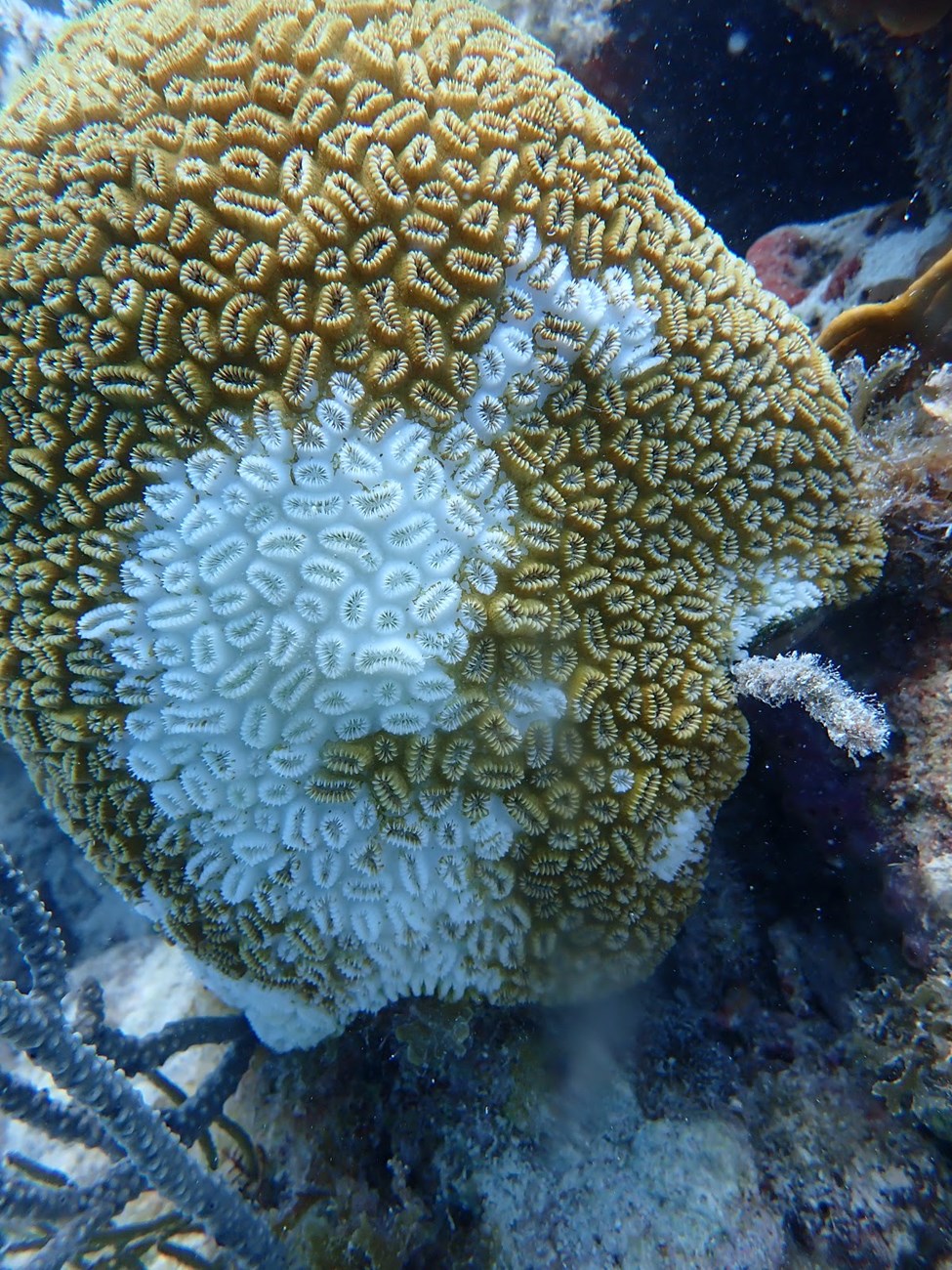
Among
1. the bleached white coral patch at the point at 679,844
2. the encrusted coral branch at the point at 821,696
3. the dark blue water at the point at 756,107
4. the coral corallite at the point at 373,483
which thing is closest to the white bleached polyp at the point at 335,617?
the coral corallite at the point at 373,483

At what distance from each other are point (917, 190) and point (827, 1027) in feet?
14.9

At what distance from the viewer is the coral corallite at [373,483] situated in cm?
260

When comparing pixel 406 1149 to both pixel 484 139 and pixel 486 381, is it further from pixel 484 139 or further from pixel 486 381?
pixel 484 139

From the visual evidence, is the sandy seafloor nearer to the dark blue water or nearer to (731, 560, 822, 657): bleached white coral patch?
(731, 560, 822, 657): bleached white coral patch

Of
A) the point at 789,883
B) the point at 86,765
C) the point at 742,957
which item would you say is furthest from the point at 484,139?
the point at 742,957

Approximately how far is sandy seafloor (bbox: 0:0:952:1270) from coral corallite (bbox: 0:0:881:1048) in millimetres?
540

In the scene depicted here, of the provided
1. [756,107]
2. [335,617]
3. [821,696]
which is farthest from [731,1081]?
[756,107]

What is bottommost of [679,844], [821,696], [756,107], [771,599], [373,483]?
[679,844]

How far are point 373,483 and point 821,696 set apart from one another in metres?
1.94

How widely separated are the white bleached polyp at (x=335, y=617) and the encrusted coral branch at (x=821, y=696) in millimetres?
824

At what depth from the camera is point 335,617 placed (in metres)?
2.65

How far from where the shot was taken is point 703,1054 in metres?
3.32

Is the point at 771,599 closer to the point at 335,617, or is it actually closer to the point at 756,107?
the point at 335,617

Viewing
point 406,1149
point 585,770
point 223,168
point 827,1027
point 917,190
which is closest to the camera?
point 223,168
